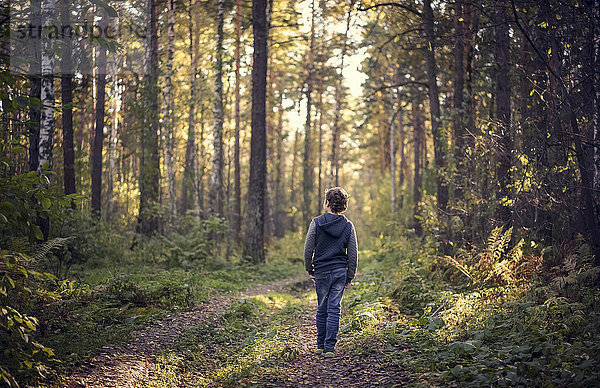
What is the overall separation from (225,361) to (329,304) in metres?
1.72

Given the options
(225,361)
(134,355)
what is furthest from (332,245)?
(134,355)

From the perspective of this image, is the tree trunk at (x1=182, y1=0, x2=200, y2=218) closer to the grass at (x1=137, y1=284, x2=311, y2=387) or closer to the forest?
the forest

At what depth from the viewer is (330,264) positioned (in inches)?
258

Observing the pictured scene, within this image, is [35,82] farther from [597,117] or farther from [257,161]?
[597,117]

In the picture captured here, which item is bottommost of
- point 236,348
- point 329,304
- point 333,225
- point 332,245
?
point 236,348

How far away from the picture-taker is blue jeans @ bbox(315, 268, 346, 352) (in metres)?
6.49

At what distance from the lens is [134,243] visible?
52.3 feet

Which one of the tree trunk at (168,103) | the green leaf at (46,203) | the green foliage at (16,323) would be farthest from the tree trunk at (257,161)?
the green leaf at (46,203)

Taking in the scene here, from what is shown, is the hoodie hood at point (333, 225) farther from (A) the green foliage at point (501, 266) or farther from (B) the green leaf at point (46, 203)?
(A) the green foliage at point (501, 266)

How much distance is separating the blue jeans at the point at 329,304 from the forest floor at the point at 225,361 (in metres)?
0.26

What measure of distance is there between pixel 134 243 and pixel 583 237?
13461 millimetres

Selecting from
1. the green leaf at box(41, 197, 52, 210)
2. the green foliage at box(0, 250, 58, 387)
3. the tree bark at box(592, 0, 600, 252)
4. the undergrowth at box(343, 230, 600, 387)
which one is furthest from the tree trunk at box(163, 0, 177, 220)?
the tree bark at box(592, 0, 600, 252)

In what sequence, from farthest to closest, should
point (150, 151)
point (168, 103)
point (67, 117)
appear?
point (168, 103) < point (150, 151) < point (67, 117)

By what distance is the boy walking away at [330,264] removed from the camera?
21.4ft
